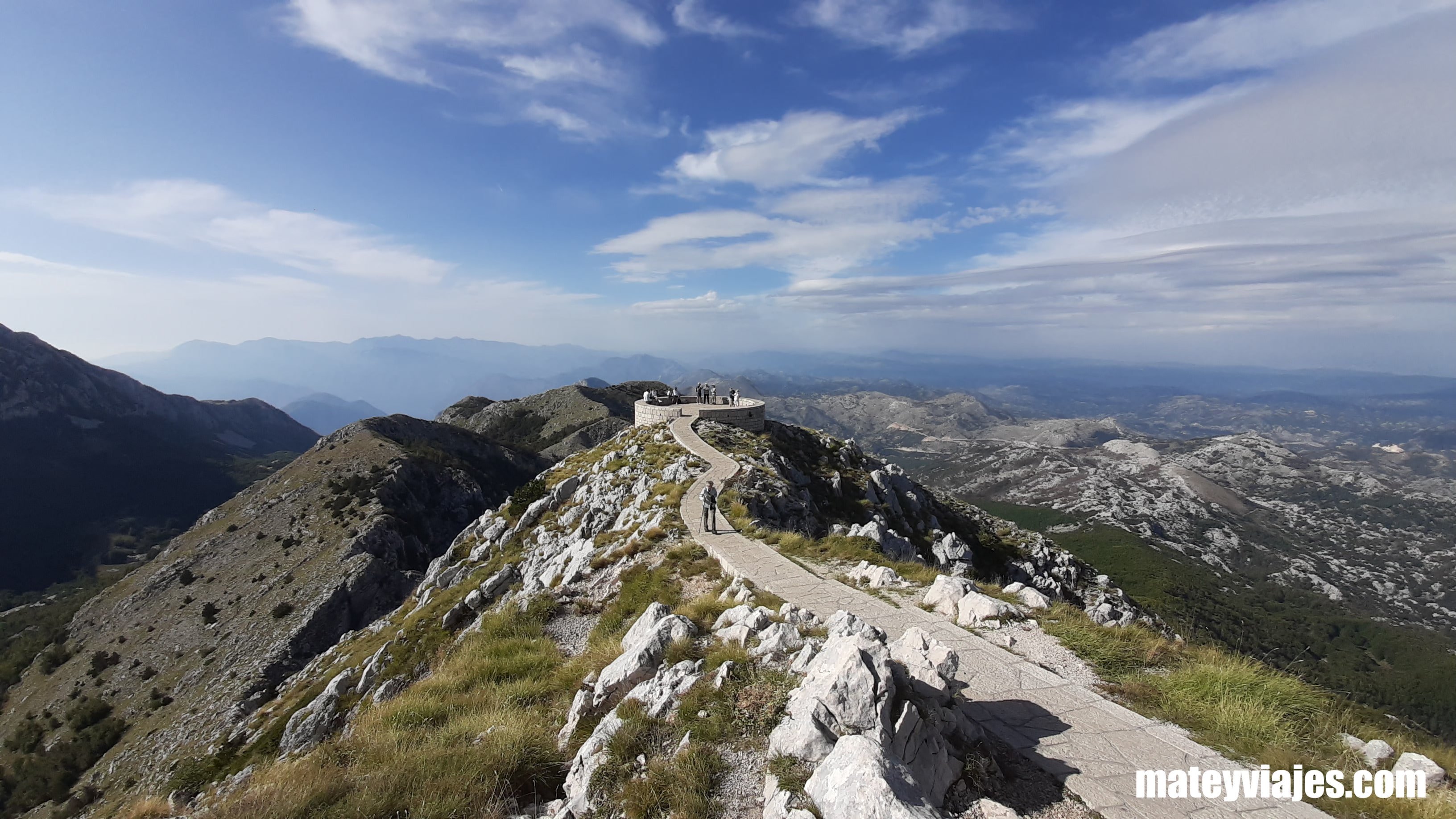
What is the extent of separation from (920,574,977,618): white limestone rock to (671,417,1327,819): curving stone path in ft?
1.51

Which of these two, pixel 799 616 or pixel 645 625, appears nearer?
pixel 645 625

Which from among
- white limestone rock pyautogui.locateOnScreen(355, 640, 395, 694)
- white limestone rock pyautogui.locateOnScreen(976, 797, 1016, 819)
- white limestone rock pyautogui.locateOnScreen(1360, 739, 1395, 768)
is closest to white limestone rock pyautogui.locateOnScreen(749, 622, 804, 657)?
white limestone rock pyautogui.locateOnScreen(976, 797, 1016, 819)

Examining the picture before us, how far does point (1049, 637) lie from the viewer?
11.6m

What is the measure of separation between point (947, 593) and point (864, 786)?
9.19m

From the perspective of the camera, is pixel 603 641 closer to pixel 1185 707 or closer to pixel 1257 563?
pixel 1185 707

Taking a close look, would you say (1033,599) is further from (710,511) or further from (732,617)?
(710,511)

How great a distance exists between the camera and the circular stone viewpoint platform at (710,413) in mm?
53125

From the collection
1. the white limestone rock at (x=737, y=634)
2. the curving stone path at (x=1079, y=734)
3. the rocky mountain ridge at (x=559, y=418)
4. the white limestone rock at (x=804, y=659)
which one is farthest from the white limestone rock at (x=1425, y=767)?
the rocky mountain ridge at (x=559, y=418)

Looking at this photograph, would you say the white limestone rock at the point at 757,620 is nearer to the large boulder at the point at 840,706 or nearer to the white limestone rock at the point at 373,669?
the large boulder at the point at 840,706

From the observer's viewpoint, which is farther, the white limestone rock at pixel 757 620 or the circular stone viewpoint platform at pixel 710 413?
the circular stone viewpoint platform at pixel 710 413

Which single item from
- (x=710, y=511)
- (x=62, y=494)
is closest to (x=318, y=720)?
(x=710, y=511)

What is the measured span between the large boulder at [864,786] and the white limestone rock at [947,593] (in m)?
7.87

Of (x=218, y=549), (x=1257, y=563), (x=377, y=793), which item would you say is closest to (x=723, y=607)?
(x=377, y=793)

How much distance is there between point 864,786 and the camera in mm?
Result: 5602
